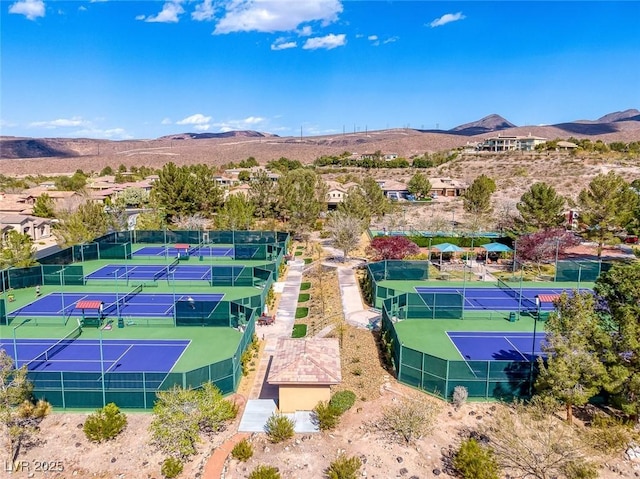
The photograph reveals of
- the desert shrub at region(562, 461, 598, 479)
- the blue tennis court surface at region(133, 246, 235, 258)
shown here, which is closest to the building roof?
the desert shrub at region(562, 461, 598, 479)

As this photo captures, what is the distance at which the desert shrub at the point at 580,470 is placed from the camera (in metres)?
12.2

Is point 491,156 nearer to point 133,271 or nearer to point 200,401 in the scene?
point 133,271

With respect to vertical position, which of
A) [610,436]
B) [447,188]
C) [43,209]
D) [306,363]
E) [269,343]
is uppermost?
[447,188]

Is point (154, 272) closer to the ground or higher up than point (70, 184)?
closer to the ground

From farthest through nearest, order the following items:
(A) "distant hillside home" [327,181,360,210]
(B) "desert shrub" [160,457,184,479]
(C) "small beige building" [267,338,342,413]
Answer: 1. (A) "distant hillside home" [327,181,360,210]
2. (C) "small beige building" [267,338,342,413]
3. (B) "desert shrub" [160,457,184,479]

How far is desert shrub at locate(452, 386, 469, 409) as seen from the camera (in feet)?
53.5

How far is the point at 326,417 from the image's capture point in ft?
49.5

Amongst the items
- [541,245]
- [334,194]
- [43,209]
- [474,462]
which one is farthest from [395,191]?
[474,462]

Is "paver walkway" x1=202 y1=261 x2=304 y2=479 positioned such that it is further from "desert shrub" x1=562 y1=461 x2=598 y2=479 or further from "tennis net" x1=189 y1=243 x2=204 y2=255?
"tennis net" x1=189 y1=243 x2=204 y2=255

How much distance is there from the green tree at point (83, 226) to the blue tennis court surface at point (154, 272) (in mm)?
5737

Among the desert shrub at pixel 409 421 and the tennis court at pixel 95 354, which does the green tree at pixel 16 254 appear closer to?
the tennis court at pixel 95 354

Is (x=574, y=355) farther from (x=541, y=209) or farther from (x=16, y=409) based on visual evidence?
(x=541, y=209)

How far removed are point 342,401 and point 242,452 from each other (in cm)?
392

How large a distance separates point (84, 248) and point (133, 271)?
5.44m
